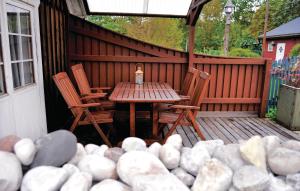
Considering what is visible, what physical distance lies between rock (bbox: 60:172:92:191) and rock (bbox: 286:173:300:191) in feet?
3.92

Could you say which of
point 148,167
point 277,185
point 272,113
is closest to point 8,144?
point 148,167

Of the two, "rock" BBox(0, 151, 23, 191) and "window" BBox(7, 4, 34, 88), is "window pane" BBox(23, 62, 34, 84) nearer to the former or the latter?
"window" BBox(7, 4, 34, 88)

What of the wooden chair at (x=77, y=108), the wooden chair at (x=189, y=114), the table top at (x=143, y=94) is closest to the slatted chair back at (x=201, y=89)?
the wooden chair at (x=189, y=114)

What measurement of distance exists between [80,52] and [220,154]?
339 cm

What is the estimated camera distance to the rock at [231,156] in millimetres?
1632

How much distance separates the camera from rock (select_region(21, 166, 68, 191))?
1.37m

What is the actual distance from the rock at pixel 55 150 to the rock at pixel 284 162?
1.32 m

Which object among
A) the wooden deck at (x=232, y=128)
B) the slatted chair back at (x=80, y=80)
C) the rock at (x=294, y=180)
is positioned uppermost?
the slatted chair back at (x=80, y=80)

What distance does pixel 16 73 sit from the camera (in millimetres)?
2430

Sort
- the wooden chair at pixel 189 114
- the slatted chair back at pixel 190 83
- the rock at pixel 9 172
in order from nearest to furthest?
the rock at pixel 9 172 < the wooden chair at pixel 189 114 < the slatted chair back at pixel 190 83

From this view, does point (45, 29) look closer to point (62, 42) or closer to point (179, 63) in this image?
point (62, 42)

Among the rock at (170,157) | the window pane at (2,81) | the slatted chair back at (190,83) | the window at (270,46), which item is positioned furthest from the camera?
the window at (270,46)

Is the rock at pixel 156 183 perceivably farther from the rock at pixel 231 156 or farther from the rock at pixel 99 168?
the rock at pixel 231 156

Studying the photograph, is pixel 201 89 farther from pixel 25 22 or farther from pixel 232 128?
pixel 25 22
